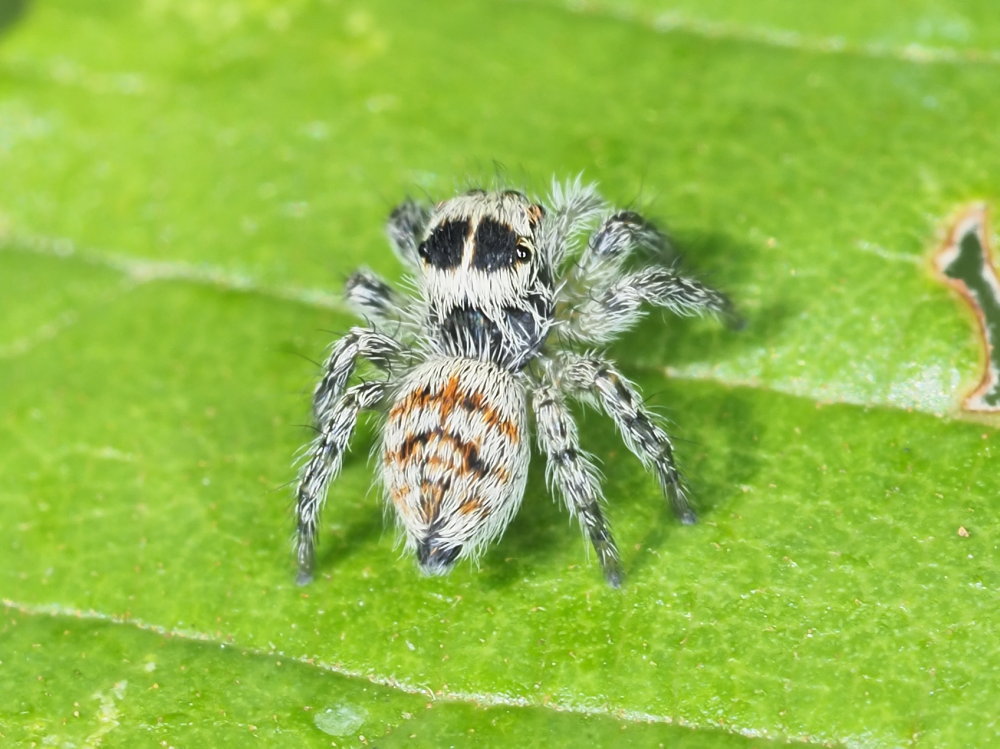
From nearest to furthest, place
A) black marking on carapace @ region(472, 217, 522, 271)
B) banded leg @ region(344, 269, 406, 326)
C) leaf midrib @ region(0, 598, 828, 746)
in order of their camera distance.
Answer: leaf midrib @ region(0, 598, 828, 746) → black marking on carapace @ region(472, 217, 522, 271) → banded leg @ region(344, 269, 406, 326)

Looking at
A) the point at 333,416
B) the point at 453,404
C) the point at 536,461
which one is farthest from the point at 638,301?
the point at 333,416

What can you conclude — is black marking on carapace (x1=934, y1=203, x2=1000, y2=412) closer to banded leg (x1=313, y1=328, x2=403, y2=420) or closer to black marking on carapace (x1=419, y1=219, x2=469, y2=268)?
black marking on carapace (x1=419, y1=219, x2=469, y2=268)

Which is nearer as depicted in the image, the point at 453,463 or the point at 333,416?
the point at 453,463

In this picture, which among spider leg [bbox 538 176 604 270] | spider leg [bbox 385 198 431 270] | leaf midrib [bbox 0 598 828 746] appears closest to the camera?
leaf midrib [bbox 0 598 828 746]

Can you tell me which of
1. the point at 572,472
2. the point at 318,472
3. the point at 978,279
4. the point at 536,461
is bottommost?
the point at 318,472

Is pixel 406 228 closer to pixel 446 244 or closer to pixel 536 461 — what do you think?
pixel 446 244

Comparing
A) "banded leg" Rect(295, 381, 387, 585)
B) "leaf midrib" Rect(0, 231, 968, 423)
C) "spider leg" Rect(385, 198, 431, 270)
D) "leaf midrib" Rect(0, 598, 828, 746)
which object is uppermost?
"spider leg" Rect(385, 198, 431, 270)

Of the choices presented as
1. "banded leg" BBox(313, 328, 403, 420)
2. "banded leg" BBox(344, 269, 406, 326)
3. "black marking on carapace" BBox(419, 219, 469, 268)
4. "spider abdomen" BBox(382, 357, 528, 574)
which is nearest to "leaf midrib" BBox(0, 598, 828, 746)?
"spider abdomen" BBox(382, 357, 528, 574)

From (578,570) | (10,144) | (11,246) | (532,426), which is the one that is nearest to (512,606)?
(578,570)
